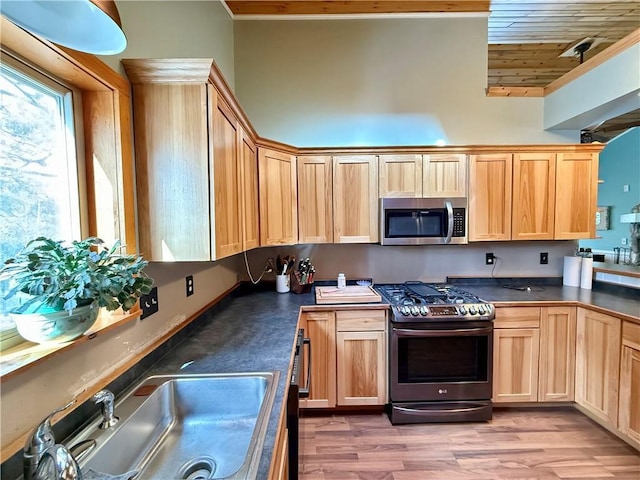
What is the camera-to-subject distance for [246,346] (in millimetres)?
1539

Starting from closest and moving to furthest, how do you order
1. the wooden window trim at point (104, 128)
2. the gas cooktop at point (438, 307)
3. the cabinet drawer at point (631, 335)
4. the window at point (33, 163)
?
the window at point (33, 163)
the wooden window trim at point (104, 128)
the cabinet drawer at point (631, 335)
the gas cooktop at point (438, 307)

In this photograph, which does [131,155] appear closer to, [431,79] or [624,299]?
[431,79]

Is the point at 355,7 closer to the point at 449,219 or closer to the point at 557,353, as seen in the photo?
the point at 449,219

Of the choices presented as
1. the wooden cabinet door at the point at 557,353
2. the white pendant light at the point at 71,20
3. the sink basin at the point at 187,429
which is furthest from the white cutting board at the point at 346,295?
the white pendant light at the point at 71,20

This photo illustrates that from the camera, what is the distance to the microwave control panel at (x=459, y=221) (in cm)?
261

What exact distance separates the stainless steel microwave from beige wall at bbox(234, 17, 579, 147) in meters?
0.67

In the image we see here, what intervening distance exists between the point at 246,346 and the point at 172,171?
3.00ft

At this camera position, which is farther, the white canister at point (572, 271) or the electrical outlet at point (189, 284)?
the white canister at point (572, 271)

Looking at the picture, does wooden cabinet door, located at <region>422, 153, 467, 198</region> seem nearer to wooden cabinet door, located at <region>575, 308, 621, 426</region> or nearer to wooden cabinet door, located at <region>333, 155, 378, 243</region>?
wooden cabinet door, located at <region>333, 155, 378, 243</region>

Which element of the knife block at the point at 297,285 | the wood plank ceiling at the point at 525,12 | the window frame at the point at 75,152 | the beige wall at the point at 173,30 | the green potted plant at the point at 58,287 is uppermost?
the wood plank ceiling at the point at 525,12

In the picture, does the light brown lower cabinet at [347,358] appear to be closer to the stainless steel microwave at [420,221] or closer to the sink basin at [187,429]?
the stainless steel microwave at [420,221]

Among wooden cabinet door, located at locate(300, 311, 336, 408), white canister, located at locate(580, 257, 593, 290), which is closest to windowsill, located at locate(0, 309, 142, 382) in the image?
wooden cabinet door, located at locate(300, 311, 336, 408)

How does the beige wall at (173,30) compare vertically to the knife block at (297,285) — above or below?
above

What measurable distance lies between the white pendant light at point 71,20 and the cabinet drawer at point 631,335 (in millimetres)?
2969
